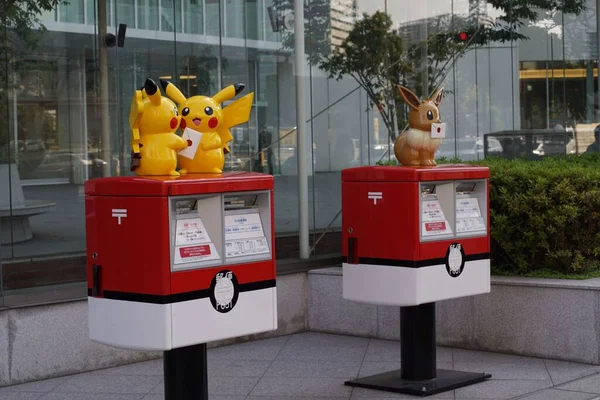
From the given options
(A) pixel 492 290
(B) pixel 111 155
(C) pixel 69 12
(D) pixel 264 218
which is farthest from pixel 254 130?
(D) pixel 264 218

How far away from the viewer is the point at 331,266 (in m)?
10.7

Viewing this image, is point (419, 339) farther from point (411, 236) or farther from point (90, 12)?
point (90, 12)

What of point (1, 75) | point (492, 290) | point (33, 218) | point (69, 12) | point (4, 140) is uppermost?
point (69, 12)

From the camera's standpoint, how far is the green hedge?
916 cm

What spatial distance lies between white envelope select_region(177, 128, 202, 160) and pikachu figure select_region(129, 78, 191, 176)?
3.9 inches

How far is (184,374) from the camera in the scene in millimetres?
5660

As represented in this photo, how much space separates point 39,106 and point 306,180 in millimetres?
3113

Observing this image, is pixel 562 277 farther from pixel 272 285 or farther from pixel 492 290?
pixel 272 285

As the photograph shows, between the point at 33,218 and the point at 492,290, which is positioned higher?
the point at 33,218

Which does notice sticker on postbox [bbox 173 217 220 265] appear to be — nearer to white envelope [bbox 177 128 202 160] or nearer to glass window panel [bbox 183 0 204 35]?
white envelope [bbox 177 128 202 160]

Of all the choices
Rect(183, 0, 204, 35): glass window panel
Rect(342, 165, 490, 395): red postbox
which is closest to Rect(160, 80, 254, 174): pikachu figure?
Rect(342, 165, 490, 395): red postbox

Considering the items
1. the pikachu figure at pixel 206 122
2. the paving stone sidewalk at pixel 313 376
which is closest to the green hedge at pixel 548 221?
the paving stone sidewalk at pixel 313 376

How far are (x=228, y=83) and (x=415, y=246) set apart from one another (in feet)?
13.8

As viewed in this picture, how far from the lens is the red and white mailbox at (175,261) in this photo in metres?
5.37
